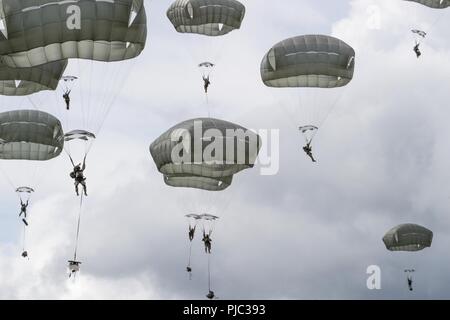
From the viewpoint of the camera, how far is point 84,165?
1539 inches

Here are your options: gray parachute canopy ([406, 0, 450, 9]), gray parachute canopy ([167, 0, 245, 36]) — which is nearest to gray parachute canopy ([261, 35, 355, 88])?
gray parachute canopy ([167, 0, 245, 36])

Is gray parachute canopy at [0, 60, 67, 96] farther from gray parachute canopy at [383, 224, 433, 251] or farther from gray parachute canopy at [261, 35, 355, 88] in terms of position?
gray parachute canopy at [383, 224, 433, 251]

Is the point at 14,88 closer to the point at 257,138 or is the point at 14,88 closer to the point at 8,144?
the point at 8,144

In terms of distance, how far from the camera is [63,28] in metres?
32.9

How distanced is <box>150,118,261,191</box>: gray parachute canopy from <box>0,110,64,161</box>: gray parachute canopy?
625cm

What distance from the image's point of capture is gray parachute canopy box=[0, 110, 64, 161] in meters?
47.5

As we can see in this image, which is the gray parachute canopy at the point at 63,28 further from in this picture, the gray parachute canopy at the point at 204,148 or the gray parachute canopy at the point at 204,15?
the gray parachute canopy at the point at 204,15

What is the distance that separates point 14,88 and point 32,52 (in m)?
12.8

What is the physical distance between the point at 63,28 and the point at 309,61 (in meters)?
16.8

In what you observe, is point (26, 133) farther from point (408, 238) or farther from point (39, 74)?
point (408, 238)

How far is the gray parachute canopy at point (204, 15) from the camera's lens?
53094 millimetres

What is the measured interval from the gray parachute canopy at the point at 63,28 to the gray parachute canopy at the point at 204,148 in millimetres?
10044
